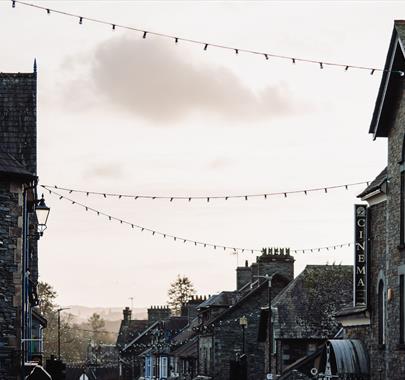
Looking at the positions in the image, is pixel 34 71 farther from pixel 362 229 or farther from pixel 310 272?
pixel 310 272

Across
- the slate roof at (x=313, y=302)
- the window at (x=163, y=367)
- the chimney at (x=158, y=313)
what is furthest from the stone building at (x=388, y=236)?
the chimney at (x=158, y=313)

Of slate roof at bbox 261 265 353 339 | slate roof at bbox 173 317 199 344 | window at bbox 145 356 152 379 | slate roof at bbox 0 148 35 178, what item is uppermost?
slate roof at bbox 0 148 35 178

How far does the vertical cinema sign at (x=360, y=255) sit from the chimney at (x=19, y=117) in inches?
412

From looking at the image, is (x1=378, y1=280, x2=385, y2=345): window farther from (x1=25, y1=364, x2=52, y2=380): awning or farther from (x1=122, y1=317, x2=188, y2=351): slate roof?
(x1=122, y1=317, x2=188, y2=351): slate roof

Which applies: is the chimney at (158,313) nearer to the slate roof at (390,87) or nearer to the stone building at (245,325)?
the stone building at (245,325)

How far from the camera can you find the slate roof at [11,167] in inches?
1387

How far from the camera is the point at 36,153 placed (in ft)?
133

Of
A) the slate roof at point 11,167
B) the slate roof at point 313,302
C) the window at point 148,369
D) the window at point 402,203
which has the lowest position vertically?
the window at point 148,369

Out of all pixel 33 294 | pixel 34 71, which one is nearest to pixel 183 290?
pixel 33 294

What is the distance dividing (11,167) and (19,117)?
200 inches

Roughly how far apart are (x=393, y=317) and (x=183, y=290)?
118 m

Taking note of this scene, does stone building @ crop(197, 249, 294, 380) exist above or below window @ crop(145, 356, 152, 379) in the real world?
above

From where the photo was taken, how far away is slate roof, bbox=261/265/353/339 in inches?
2381

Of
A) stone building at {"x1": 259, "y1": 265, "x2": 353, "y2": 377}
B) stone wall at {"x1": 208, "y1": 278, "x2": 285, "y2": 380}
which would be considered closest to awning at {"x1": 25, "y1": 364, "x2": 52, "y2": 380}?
stone building at {"x1": 259, "y1": 265, "x2": 353, "y2": 377}
